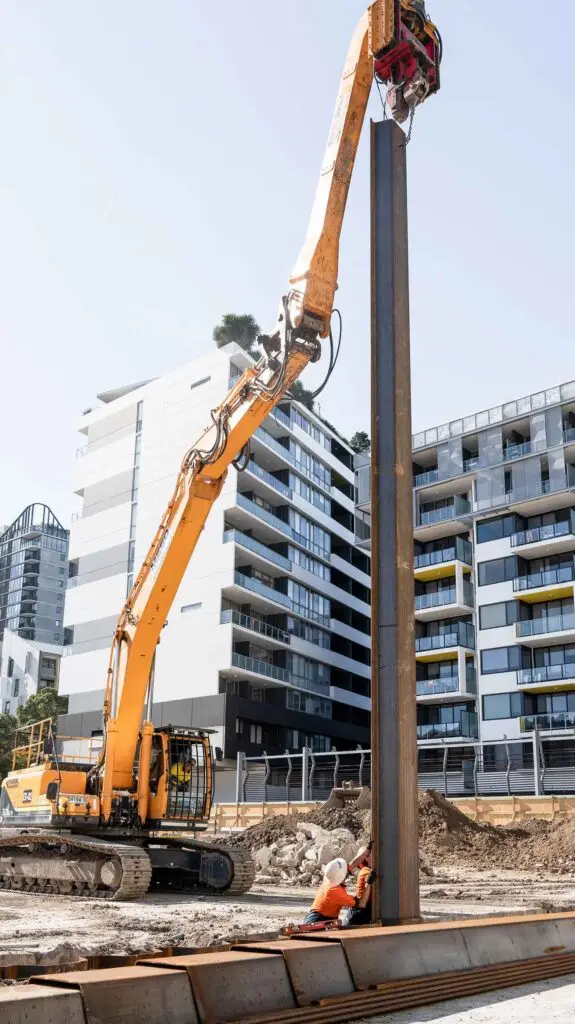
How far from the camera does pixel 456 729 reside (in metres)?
53.7

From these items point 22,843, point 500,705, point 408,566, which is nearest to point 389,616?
point 408,566

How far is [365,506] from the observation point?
63.5 m

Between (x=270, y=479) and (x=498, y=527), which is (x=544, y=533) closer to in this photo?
(x=498, y=527)

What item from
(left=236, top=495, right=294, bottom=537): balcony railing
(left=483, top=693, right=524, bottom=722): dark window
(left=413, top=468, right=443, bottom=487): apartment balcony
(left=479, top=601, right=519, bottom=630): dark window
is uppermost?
(left=413, top=468, right=443, bottom=487): apartment balcony

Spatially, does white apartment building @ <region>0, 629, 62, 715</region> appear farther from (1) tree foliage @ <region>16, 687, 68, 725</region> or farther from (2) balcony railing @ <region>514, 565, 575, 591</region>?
(2) balcony railing @ <region>514, 565, 575, 591</region>

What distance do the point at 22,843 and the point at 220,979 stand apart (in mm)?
15541

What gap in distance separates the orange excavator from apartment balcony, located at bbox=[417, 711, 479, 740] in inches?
1361

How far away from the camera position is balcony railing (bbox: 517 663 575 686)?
2019 inches

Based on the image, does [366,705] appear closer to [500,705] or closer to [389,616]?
[500,705]

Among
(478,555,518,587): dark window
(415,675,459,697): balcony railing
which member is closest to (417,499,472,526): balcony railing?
(478,555,518,587): dark window

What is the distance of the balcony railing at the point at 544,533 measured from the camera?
175 ft

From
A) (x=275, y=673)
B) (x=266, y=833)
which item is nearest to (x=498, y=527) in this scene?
(x=275, y=673)

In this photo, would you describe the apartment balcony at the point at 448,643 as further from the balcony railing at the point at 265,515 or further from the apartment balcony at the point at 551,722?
the balcony railing at the point at 265,515

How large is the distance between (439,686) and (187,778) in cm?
3659
